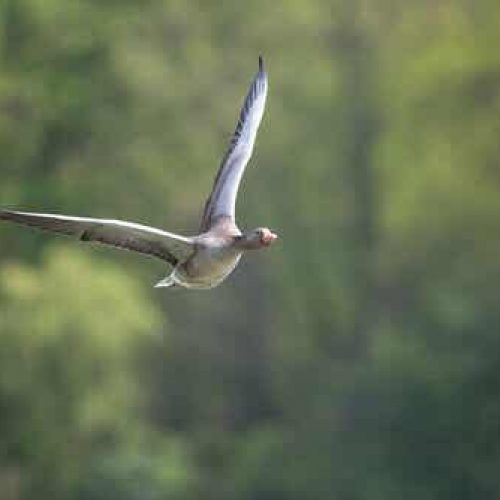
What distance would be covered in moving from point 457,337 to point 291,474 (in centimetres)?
259

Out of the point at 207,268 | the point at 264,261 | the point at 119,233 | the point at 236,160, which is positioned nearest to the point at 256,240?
the point at 207,268

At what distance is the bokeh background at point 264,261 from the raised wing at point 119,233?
2182 centimetres

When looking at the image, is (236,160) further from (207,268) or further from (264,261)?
(264,261)

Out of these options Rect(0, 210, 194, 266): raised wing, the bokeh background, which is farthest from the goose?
the bokeh background

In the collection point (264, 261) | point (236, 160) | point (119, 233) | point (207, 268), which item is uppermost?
point (264, 261)

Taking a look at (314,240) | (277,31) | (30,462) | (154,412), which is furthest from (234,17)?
(30,462)

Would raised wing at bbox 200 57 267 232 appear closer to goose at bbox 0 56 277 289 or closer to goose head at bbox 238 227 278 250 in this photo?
goose at bbox 0 56 277 289

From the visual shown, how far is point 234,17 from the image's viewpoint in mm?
39219

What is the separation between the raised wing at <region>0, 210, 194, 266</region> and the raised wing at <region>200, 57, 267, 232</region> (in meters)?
0.25

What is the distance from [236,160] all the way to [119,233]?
1.09 metres

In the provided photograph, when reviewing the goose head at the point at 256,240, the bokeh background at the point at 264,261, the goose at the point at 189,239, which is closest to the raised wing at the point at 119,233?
the goose at the point at 189,239

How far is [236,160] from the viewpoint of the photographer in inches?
355

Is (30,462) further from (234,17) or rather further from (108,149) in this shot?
(234,17)

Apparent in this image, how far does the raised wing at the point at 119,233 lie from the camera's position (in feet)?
25.2
